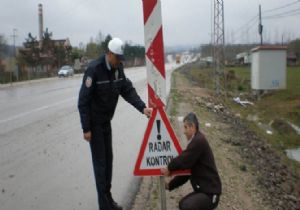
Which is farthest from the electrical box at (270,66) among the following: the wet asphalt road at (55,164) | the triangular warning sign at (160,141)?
the triangular warning sign at (160,141)

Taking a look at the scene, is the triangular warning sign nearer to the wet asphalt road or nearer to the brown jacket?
the brown jacket

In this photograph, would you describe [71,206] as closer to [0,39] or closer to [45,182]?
[45,182]

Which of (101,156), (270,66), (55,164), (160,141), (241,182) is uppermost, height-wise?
(270,66)

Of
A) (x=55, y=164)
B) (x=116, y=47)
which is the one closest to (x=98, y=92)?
(x=116, y=47)

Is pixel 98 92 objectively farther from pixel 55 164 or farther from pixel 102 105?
pixel 55 164

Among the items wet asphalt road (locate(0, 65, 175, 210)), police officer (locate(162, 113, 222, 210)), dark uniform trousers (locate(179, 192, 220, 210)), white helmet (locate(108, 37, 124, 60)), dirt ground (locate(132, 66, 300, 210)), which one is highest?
white helmet (locate(108, 37, 124, 60))

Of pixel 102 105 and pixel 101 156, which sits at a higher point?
pixel 102 105

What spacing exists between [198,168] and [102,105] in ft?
4.93

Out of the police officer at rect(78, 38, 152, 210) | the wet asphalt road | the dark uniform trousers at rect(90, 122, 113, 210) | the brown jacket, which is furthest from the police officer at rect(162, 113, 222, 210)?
the wet asphalt road

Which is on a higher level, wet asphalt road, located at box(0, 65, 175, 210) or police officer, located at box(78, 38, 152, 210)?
police officer, located at box(78, 38, 152, 210)

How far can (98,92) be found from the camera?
20.7 ft

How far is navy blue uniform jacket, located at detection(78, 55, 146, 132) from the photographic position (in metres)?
6.18

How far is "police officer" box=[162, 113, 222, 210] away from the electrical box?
26.5m

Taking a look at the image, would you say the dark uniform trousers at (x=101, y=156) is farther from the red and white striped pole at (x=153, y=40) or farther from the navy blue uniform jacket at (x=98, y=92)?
the red and white striped pole at (x=153, y=40)
